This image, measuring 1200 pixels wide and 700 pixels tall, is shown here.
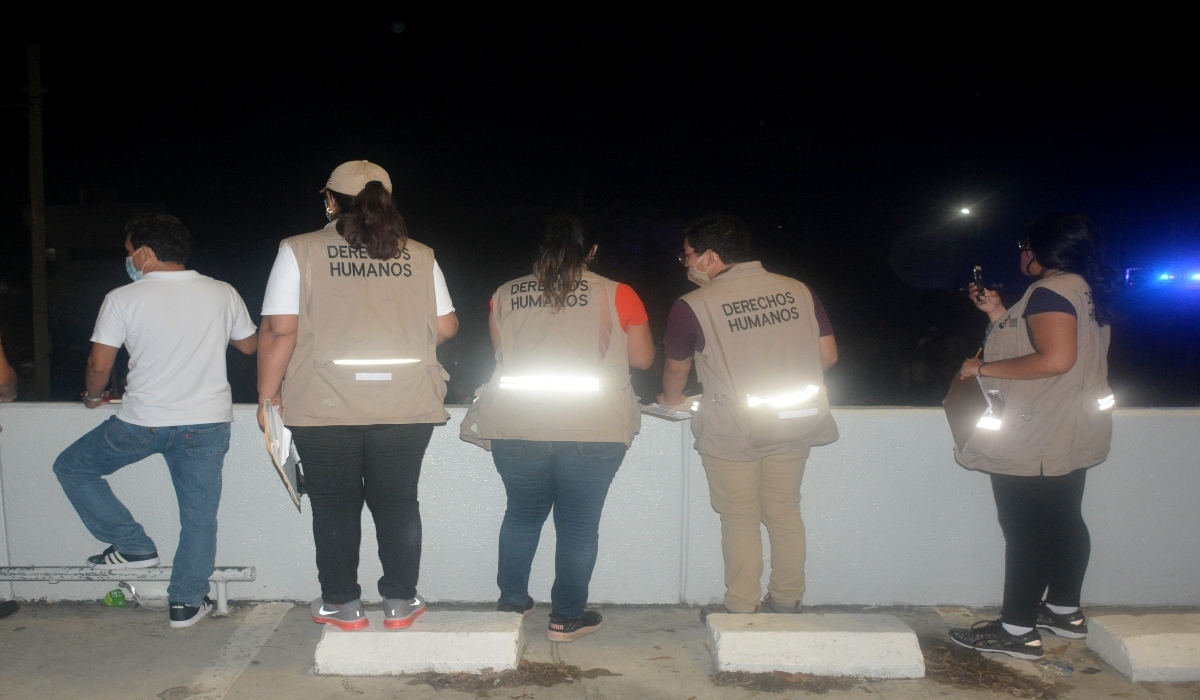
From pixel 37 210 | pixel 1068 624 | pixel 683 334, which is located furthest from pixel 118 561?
pixel 37 210

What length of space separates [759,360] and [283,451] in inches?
71.5

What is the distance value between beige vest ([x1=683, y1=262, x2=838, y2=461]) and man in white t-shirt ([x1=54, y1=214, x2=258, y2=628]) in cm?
193

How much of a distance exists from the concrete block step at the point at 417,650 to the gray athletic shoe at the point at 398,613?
0.12ft

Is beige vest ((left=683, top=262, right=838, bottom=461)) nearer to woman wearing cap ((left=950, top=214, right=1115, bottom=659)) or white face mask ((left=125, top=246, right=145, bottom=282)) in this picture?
woman wearing cap ((left=950, top=214, right=1115, bottom=659))

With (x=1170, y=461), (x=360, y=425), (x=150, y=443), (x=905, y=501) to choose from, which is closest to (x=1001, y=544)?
(x=905, y=501)

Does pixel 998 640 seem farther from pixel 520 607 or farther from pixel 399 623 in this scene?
pixel 399 623

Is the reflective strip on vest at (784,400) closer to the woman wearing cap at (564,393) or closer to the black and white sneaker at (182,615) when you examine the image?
the woman wearing cap at (564,393)

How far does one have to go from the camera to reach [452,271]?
33.8m

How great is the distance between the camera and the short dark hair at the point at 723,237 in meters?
3.16

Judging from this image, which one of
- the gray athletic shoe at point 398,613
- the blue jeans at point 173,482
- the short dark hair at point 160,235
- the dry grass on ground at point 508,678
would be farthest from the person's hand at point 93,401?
the dry grass on ground at point 508,678

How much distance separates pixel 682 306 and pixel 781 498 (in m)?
0.87

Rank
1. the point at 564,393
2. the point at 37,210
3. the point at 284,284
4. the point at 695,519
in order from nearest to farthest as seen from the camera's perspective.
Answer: the point at 284,284 < the point at 564,393 < the point at 695,519 < the point at 37,210

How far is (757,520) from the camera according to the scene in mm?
3230

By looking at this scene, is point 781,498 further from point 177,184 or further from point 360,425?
point 177,184
